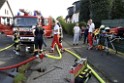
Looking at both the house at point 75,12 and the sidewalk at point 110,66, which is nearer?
the sidewalk at point 110,66

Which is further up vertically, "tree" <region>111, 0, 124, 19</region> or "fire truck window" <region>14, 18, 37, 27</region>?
"tree" <region>111, 0, 124, 19</region>

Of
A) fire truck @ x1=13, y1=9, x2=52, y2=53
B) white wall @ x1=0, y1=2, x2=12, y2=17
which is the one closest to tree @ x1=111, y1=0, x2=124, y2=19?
fire truck @ x1=13, y1=9, x2=52, y2=53

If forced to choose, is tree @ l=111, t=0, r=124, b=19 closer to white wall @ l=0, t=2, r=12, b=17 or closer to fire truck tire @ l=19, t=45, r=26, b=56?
fire truck tire @ l=19, t=45, r=26, b=56

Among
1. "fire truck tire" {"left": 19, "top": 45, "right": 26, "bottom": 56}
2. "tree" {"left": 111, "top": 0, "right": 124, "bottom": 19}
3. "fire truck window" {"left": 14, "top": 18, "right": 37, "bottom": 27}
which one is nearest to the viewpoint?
"fire truck tire" {"left": 19, "top": 45, "right": 26, "bottom": 56}

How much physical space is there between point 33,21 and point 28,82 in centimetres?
1603

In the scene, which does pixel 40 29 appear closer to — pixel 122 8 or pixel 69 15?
pixel 122 8

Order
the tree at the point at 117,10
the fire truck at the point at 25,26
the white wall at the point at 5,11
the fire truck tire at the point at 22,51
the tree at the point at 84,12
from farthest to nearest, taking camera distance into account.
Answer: the white wall at the point at 5,11 < the tree at the point at 84,12 < the tree at the point at 117,10 < the fire truck at the point at 25,26 < the fire truck tire at the point at 22,51

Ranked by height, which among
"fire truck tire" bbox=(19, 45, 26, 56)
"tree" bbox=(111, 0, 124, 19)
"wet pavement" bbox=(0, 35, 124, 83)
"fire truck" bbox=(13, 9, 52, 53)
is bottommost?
"fire truck tire" bbox=(19, 45, 26, 56)

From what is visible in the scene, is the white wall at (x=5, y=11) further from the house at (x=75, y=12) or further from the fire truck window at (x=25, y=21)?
the fire truck window at (x=25, y=21)

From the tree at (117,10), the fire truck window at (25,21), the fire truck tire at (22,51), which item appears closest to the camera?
the fire truck tire at (22,51)

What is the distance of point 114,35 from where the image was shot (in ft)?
66.4

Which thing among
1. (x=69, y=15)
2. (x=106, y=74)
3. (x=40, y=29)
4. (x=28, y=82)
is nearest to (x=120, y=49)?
(x=40, y=29)

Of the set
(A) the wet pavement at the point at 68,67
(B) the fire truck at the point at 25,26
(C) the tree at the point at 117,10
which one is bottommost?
(A) the wet pavement at the point at 68,67

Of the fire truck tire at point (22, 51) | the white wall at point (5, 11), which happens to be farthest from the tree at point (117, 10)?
the white wall at point (5, 11)
